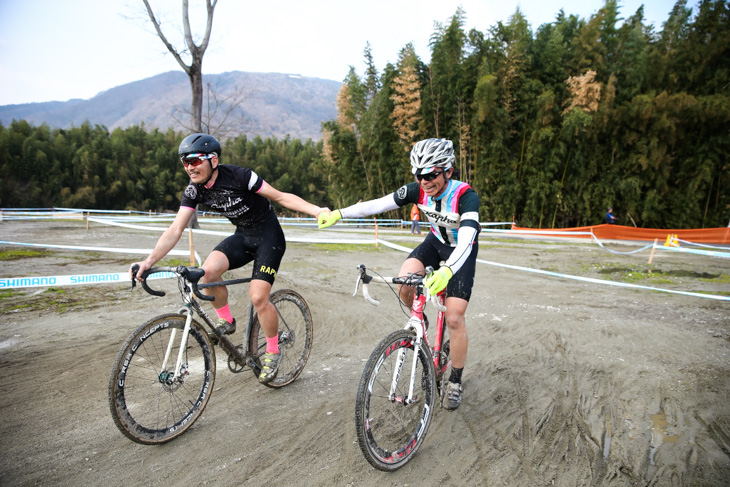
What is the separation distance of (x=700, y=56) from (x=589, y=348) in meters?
23.3

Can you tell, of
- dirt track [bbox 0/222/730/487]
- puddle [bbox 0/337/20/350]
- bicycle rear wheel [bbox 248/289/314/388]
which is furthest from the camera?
puddle [bbox 0/337/20/350]

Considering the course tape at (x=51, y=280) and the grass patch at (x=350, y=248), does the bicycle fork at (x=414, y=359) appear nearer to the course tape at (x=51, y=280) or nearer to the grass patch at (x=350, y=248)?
the course tape at (x=51, y=280)

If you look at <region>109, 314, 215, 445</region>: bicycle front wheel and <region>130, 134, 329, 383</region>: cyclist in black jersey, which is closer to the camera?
<region>109, 314, 215, 445</region>: bicycle front wheel

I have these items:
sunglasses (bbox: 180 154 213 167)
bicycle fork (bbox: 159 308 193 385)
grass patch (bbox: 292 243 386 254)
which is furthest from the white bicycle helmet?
grass patch (bbox: 292 243 386 254)

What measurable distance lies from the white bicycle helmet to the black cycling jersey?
1403 millimetres

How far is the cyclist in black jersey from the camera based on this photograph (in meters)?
3.14

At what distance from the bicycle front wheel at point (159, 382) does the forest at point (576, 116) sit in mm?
18275

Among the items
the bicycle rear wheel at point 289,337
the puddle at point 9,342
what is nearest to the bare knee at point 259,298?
the bicycle rear wheel at point 289,337

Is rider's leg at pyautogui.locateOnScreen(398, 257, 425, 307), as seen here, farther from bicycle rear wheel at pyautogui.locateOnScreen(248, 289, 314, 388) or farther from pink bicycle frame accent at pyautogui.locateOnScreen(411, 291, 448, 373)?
bicycle rear wheel at pyautogui.locateOnScreen(248, 289, 314, 388)

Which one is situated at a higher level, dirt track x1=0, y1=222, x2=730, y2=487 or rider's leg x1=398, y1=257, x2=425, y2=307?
rider's leg x1=398, y1=257, x2=425, y2=307

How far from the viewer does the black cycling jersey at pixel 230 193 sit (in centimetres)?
327

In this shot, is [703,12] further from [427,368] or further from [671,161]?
[427,368]

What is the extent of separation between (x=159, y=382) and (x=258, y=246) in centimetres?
131

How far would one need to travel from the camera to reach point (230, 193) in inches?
130
